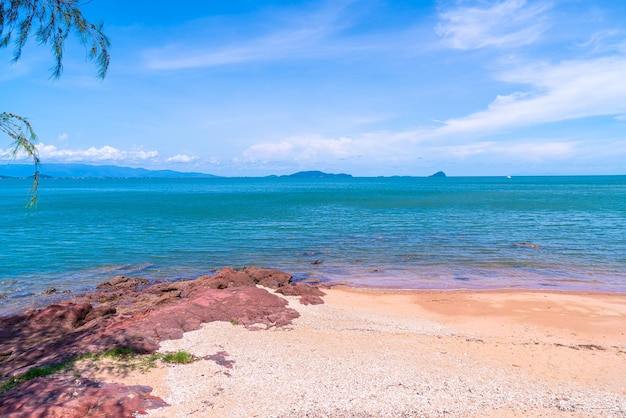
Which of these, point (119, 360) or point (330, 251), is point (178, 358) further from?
point (330, 251)

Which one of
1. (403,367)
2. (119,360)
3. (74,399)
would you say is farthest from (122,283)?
(403,367)

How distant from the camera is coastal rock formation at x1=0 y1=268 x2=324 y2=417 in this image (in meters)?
11.6

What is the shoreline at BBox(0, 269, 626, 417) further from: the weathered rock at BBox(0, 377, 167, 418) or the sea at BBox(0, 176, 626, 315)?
the sea at BBox(0, 176, 626, 315)

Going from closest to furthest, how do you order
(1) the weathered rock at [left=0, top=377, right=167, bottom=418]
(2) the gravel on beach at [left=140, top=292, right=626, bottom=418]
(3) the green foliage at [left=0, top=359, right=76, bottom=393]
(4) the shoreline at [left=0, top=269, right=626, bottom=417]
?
(1) the weathered rock at [left=0, top=377, right=167, bottom=418]
(2) the gravel on beach at [left=140, top=292, right=626, bottom=418]
(4) the shoreline at [left=0, top=269, right=626, bottom=417]
(3) the green foliage at [left=0, top=359, right=76, bottom=393]

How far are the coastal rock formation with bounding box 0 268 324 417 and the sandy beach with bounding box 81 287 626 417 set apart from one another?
850 millimetres

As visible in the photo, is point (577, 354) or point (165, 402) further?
point (577, 354)

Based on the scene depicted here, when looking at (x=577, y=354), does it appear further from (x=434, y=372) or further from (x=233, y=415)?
(x=233, y=415)

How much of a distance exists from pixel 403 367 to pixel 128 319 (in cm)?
1011

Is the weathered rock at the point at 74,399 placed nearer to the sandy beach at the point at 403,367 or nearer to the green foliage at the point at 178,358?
the sandy beach at the point at 403,367

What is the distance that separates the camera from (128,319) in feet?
51.3

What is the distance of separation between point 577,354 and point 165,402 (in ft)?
42.0

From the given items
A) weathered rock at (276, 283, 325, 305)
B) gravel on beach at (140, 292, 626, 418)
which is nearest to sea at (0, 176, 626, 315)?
weathered rock at (276, 283, 325, 305)

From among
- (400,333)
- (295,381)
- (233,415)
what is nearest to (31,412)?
(233,415)

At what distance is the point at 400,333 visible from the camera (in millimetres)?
15711
